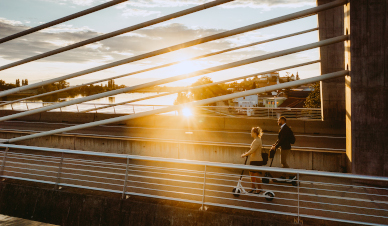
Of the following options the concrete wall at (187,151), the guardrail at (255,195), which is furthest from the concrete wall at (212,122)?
the guardrail at (255,195)

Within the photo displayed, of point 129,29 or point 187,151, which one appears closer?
point 129,29

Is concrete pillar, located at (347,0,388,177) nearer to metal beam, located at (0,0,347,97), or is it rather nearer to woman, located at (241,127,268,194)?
metal beam, located at (0,0,347,97)

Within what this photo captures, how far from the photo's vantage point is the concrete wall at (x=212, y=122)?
54.4 ft

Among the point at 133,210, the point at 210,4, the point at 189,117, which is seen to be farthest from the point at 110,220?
the point at 189,117

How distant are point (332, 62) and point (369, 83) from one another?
8364 mm

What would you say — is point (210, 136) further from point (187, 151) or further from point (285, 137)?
point (285, 137)

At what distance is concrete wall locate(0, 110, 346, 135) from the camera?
16594 millimetres

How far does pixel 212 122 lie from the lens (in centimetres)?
1958

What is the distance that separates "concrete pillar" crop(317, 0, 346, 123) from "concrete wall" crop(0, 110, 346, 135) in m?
0.77

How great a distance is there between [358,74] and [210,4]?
4401 millimetres

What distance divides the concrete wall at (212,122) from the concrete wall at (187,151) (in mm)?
7419

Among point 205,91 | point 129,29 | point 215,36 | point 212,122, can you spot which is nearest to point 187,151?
point 215,36

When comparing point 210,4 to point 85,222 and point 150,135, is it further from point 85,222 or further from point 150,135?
point 150,135

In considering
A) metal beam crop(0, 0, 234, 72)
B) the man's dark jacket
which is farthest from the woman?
metal beam crop(0, 0, 234, 72)
